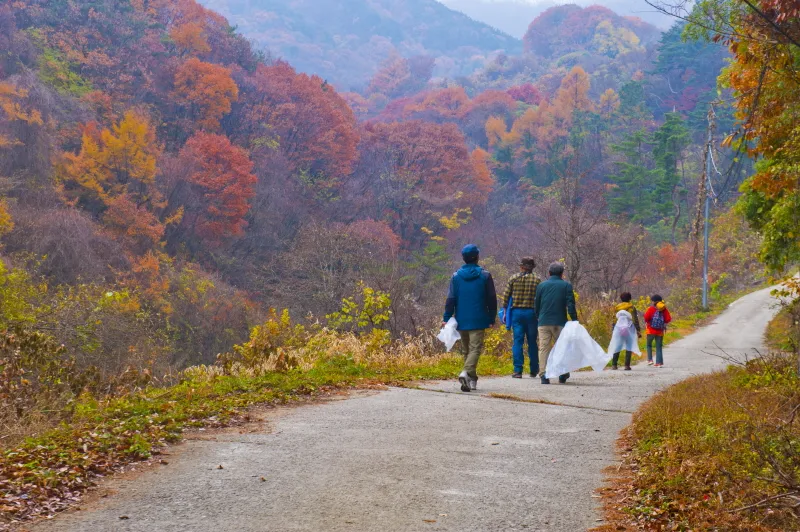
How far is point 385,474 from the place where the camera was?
19.7 feet

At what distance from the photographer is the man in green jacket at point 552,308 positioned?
1275 cm

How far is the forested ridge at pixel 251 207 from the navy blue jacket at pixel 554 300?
2607 mm

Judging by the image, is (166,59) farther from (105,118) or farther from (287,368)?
(287,368)

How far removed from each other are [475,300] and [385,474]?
17.2 ft

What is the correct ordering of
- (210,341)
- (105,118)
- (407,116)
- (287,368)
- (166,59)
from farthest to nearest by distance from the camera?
(407,116) < (166,59) < (105,118) < (210,341) < (287,368)

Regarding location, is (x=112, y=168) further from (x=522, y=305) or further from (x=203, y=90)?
(x=522, y=305)

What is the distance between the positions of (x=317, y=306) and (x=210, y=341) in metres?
5.67

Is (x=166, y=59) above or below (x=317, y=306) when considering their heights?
above

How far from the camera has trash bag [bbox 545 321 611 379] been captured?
12.5 m

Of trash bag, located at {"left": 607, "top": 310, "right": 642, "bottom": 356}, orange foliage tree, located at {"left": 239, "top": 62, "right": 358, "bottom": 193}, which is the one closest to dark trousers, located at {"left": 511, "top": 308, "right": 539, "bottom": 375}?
trash bag, located at {"left": 607, "top": 310, "right": 642, "bottom": 356}

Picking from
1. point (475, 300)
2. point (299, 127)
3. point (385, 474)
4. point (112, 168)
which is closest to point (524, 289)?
point (475, 300)

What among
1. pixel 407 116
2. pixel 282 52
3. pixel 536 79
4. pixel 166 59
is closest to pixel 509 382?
pixel 166 59

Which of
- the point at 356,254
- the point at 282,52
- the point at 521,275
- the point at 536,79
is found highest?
the point at 282,52

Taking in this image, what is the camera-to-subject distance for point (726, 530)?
15.1 feet
